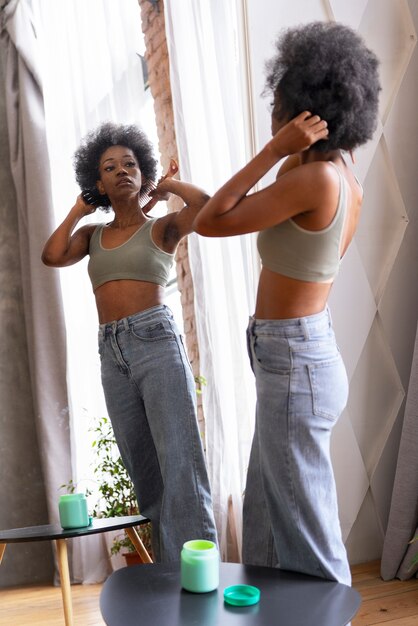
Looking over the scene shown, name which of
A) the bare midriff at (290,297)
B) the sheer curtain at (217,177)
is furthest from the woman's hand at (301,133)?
the sheer curtain at (217,177)

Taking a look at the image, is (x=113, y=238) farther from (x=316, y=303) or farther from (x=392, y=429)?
(x=392, y=429)

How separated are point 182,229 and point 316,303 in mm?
694

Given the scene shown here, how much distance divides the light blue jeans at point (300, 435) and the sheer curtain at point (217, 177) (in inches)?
42.6

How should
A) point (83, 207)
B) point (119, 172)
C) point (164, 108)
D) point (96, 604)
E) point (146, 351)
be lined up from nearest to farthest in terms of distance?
point (146, 351) < point (119, 172) < point (83, 207) < point (96, 604) < point (164, 108)

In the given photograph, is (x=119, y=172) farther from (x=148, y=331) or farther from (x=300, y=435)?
(x=300, y=435)

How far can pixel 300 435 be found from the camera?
62.2 inches

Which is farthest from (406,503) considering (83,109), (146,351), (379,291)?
(83,109)

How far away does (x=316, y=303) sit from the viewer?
1.63 meters

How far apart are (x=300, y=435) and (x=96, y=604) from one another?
1453 millimetres

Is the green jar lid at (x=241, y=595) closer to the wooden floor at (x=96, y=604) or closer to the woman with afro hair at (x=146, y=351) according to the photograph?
the woman with afro hair at (x=146, y=351)

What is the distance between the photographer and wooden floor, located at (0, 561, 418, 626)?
7.64 ft

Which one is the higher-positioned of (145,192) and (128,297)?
(145,192)

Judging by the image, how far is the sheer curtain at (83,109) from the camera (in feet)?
9.62

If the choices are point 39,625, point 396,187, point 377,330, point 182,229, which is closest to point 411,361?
Answer: point 377,330
